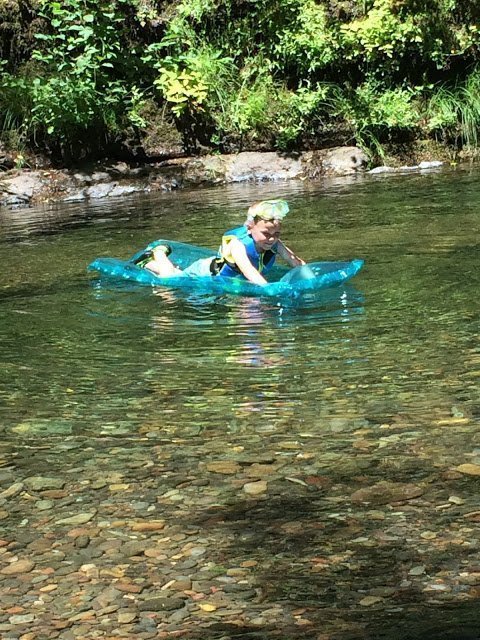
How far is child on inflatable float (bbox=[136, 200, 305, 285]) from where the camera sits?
23.4 feet

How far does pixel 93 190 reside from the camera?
1472 centimetres

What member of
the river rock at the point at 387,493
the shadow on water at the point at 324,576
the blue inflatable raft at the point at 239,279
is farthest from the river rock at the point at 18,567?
the blue inflatable raft at the point at 239,279

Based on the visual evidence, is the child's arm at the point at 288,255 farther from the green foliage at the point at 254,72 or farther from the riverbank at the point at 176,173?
the green foliage at the point at 254,72

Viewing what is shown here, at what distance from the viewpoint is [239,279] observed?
7152 mm

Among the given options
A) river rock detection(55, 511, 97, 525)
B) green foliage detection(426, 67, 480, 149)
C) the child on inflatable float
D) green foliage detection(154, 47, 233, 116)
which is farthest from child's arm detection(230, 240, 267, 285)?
green foliage detection(426, 67, 480, 149)

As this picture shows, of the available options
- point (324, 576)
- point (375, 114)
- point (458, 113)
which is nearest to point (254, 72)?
point (375, 114)

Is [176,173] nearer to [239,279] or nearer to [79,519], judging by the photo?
[239,279]

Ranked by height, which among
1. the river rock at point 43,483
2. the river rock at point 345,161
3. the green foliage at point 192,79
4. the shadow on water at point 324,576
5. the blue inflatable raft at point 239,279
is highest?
the green foliage at point 192,79

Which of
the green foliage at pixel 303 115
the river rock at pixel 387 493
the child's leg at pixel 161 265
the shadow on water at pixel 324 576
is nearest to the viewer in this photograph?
the shadow on water at pixel 324 576

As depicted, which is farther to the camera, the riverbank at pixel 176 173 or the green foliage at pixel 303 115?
the green foliage at pixel 303 115

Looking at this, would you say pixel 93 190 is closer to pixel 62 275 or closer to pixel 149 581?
pixel 62 275

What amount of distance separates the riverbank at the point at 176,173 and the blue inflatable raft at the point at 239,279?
6817mm

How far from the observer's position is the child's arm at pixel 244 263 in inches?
281

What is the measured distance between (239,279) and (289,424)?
116 inches
